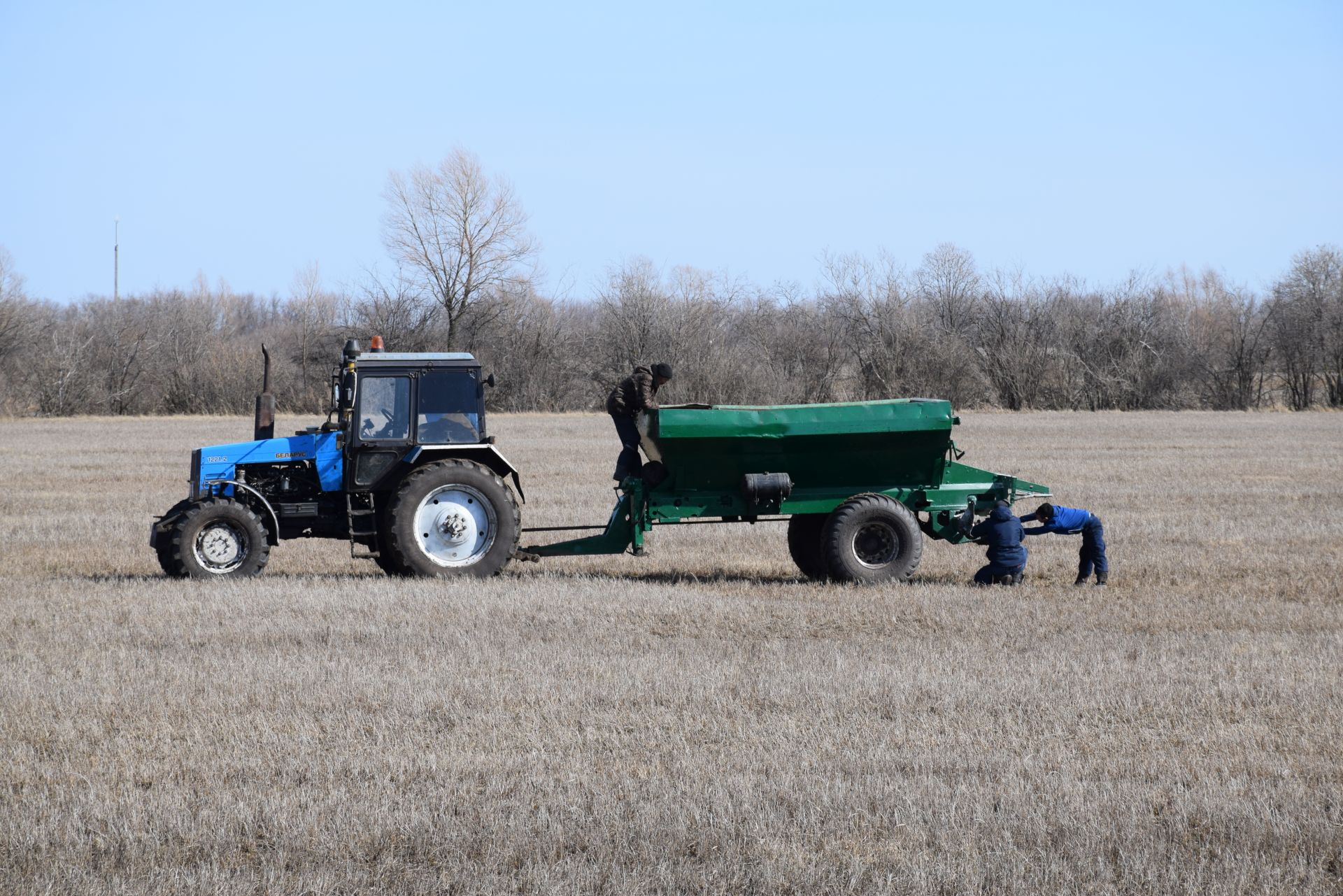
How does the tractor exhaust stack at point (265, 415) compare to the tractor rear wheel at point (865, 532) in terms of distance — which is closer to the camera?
the tractor rear wheel at point (865, 532)

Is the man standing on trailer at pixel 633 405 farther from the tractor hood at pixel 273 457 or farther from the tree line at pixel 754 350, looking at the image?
the tree line at pixel 754 350

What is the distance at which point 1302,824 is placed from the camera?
536 centimetres

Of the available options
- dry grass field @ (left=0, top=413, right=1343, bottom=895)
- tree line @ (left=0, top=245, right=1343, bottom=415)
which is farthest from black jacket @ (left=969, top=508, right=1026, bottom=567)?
tree line @ (left=0, top=245, right=1343, bottom=415)

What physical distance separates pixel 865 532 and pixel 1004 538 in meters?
1.18

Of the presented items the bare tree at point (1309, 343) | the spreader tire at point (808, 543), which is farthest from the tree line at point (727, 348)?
the spreader tire at point (808, 543)

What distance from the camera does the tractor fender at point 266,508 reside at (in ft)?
37.6

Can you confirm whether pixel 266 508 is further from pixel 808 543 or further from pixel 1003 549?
pixel 1003 549

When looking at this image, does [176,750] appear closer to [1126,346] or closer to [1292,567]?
[1292,567]

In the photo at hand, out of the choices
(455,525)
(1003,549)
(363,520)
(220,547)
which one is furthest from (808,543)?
(220,547)

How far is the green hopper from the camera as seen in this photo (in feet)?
37.4

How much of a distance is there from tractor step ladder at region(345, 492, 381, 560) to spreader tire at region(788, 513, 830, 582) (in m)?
3.72

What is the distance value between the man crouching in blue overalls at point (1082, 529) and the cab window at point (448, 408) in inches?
193

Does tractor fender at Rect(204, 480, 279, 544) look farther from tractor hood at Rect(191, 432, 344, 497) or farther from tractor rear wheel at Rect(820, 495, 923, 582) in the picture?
tractor rear wheel at Rect(820, 495, 923, 582)

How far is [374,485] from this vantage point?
38.3 ft
